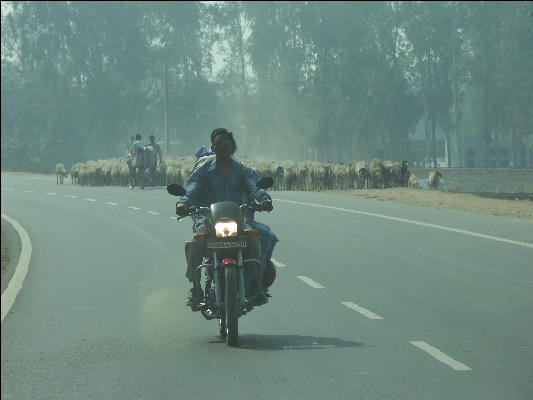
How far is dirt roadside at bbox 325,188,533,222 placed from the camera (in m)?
25.6

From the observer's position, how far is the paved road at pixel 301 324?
726 centimetres

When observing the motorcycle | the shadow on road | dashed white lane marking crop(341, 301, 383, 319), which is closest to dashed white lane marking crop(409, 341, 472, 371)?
the shadow on road

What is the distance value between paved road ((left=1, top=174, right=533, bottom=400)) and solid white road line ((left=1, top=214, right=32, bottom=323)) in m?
0.12

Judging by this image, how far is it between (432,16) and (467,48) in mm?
5378

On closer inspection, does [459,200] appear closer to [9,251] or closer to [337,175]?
[337,175]

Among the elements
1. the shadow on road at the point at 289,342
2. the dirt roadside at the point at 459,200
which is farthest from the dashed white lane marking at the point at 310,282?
the dirt roadside at the point at 459,200

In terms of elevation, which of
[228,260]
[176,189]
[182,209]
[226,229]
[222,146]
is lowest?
[228,260]

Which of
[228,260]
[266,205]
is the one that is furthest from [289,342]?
[266,205]

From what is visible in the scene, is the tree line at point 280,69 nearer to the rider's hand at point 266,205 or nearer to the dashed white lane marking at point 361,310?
the dashed white lane marking at point 361,310

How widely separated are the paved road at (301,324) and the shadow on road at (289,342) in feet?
0.08

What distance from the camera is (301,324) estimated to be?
981 cm

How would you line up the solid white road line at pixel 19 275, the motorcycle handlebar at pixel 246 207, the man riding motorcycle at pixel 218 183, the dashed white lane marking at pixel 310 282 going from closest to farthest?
the motorcycle handlebar at pixel 246 207, the man riding motorcycle at pixel 218 183, the solid white road line at pixel 19 275, the dashed white lane marking at pixel 310 282

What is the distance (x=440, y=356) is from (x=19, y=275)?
289 inches

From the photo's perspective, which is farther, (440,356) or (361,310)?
(361,310)
